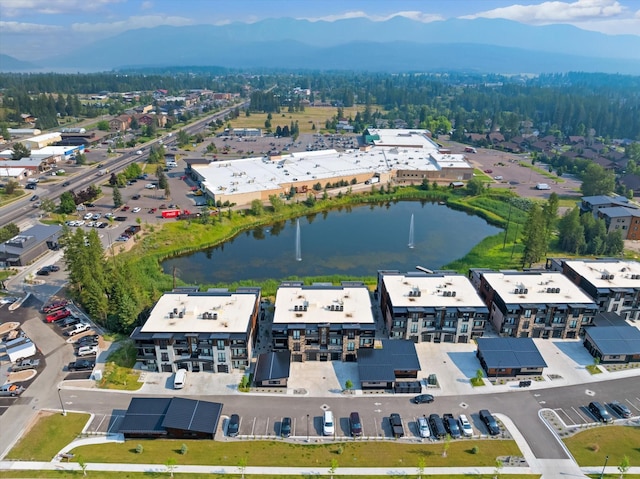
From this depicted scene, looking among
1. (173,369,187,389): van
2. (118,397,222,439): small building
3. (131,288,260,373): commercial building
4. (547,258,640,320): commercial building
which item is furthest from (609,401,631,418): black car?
(173,369,187,389): van

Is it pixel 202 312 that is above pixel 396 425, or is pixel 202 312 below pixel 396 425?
above

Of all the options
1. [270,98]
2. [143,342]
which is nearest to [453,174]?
[143,342]

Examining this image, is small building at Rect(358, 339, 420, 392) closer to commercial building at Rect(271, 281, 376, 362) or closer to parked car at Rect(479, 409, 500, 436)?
commercial building at Rect(271, 281, 376, 362)

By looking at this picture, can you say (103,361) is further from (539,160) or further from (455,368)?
(539,160)

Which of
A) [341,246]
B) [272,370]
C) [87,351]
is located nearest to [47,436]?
[87,351]

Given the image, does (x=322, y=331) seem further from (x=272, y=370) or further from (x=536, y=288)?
(x=536, y=288)

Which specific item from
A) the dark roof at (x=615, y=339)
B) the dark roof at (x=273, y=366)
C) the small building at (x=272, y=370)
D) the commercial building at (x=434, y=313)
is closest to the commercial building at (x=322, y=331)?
the dark roof at (x=273, y=366)

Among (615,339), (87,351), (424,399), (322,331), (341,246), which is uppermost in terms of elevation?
(322,331)

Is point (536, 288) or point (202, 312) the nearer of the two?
point (202, 312)
